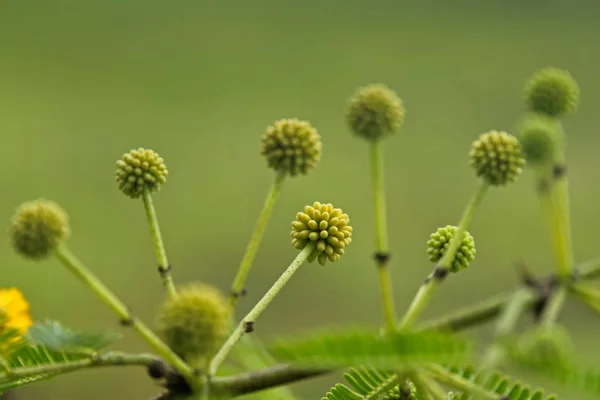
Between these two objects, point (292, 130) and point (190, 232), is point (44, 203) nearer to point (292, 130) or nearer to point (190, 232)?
point (292, 130)

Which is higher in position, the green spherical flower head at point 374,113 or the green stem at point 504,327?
the green spherical flower head at point 374,113

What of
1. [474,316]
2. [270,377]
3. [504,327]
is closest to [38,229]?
[270,377]

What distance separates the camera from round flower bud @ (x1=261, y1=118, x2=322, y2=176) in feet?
2.04

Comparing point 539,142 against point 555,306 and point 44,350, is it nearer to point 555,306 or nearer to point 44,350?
point 555,306

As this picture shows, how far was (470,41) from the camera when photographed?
778cm

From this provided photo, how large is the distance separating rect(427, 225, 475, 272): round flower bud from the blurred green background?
373 centimetres

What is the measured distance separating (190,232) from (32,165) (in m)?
1.38

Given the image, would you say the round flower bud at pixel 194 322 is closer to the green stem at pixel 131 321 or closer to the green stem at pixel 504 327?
the green stem at pixel 131 321

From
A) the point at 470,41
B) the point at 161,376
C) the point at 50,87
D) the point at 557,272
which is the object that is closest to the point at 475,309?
the point at 557,272

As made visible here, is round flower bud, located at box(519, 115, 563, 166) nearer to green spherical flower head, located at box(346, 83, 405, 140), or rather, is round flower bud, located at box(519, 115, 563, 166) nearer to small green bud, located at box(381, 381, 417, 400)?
green spherical flower head, located at box(346, 83, 405, 140)

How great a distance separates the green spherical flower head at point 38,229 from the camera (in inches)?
19.5

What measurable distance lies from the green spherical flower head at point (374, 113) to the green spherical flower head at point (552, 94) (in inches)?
7.7

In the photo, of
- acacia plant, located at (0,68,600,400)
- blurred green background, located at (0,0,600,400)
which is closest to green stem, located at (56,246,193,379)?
acacia plant, located at (0,68,600,400)

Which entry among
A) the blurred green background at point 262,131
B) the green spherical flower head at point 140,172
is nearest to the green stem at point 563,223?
the green spherical flower head at point 140,172
